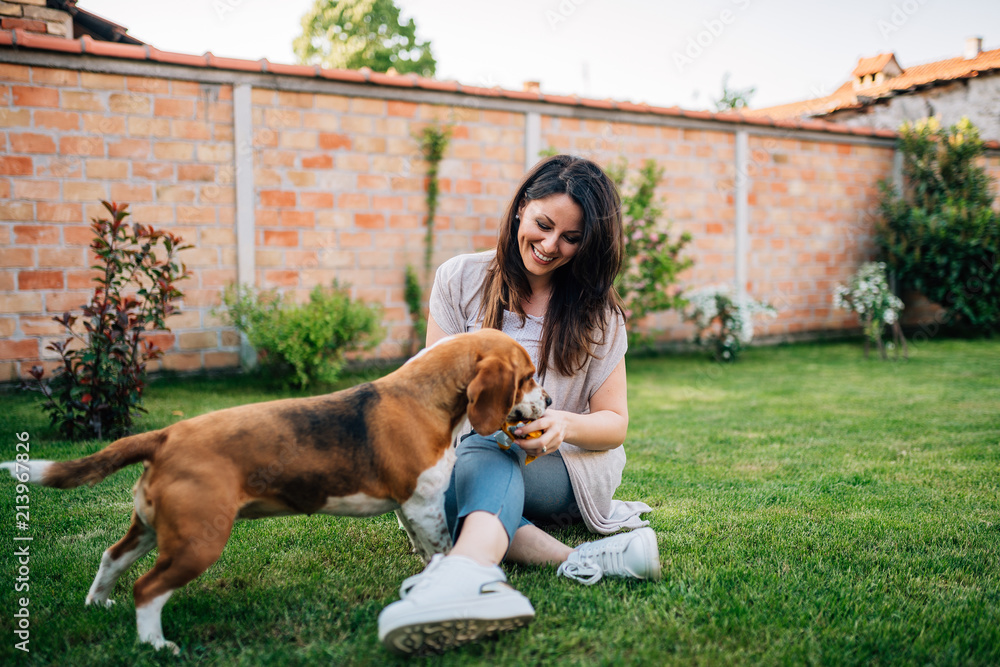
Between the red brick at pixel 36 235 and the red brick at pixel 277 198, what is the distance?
2.01 meters

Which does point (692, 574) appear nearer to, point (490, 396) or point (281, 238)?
point (490, 396)

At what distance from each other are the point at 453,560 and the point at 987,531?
256 centimetres

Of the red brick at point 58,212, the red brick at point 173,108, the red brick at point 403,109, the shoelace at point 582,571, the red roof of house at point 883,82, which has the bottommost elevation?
the shoelace at point 582,571

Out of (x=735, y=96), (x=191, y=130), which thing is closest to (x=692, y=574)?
(x=191, y=130)

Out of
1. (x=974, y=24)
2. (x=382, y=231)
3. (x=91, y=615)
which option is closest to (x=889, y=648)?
(x=91, y=615)

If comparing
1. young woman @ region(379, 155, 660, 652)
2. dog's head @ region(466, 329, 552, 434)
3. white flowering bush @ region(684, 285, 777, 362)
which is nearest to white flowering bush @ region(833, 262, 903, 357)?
white flowering bush @ region(684, 285, 777, 362)

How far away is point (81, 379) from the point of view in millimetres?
4832

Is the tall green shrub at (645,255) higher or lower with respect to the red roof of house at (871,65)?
lower

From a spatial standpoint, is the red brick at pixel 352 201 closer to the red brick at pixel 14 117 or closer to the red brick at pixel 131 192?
the red brick at pixel 131 192

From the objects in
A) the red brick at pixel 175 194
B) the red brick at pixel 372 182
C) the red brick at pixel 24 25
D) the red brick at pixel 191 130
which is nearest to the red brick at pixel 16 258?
the red brick at pixel 175 194

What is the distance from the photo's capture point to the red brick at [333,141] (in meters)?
7.70

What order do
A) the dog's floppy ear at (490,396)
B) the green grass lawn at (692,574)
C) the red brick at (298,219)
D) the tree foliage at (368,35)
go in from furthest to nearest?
the tree foliage at (368,35)
the red brick at (298,219)
the dog's floppy ear at (490,396)
the green grass lawn at (692,574)

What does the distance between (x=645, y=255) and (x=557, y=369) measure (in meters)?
6.18

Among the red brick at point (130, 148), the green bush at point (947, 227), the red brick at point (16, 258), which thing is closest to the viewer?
the red brick at point (16, 258)
